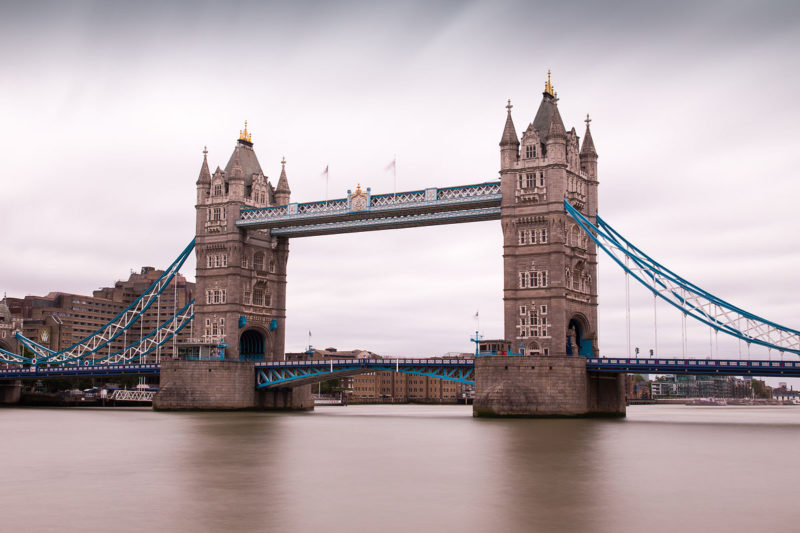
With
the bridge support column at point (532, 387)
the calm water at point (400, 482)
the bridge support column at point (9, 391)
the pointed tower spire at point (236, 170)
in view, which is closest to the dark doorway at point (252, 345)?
the pointed tower spire at point (236, 170)

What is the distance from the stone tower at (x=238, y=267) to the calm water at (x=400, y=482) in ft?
124

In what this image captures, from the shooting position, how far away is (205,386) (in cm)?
8288

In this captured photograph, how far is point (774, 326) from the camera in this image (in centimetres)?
6366

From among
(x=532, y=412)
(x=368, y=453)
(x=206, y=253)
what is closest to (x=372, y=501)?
(x=368, y=453)

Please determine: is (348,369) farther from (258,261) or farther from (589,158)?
(589,158)

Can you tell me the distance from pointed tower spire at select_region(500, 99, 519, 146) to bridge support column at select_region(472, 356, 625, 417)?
18285 millimetres

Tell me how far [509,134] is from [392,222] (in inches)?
532

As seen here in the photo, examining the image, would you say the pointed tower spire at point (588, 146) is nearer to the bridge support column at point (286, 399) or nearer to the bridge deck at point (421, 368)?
the bridge deck at point (421, 368)

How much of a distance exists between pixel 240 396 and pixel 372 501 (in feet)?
200

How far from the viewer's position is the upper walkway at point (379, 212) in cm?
7594

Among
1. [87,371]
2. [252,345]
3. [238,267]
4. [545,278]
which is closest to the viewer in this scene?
[545,278]

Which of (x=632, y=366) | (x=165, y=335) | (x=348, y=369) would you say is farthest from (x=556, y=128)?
(x=165, y=335)

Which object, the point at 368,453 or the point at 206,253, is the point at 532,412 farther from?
the point at 206,253

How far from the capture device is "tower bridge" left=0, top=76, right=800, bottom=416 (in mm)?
67062
